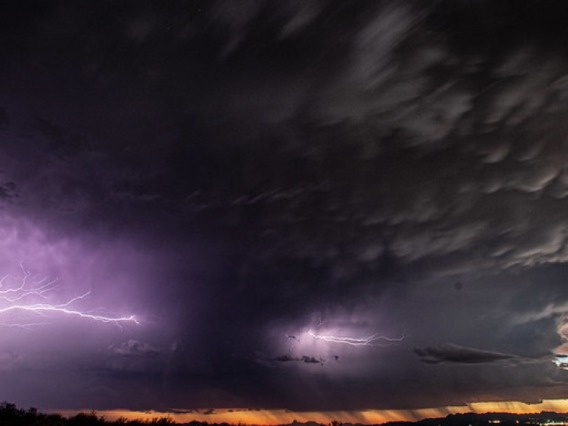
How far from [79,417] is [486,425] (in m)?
195

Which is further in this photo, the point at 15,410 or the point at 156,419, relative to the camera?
the point at 156,419

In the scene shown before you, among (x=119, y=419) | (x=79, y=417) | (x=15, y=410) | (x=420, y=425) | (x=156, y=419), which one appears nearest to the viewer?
(x=15, y=410)

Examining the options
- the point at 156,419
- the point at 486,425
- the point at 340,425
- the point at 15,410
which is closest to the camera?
the point at 15,410

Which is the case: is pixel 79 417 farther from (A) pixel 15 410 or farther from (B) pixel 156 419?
(B) pixel 156 419

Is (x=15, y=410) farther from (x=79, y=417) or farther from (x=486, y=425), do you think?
(x=486, y=425)

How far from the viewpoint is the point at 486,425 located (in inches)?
7067

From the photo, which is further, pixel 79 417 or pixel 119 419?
pixel 119 419

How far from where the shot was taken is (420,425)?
15538 centimetres

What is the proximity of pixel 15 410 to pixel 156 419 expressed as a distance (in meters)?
6.87

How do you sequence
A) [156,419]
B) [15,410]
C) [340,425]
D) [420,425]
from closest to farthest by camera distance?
[15,410] < [156,419] < [340,425] < [420,425]

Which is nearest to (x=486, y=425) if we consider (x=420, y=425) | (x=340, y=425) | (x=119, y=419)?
(x=420, y=425)

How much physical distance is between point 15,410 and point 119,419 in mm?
4521

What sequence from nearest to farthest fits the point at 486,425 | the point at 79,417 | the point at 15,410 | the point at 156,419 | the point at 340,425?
the point at 15,410
the point at 79,417
the point at 156,419
the point at 340,425
the point at 486,425

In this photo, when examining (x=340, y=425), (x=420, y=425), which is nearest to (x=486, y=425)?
(x=420, y=425)
